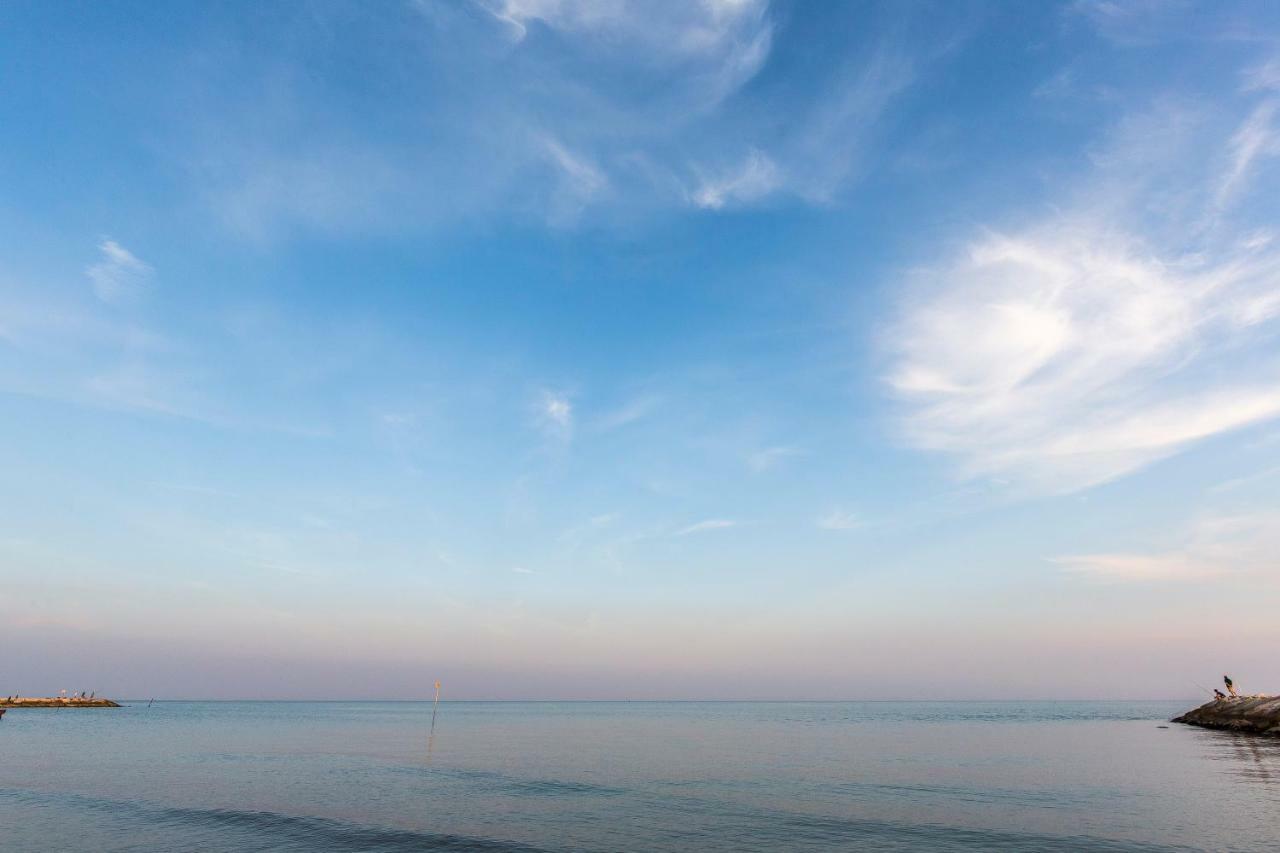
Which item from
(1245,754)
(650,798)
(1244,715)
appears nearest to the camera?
(650,798)

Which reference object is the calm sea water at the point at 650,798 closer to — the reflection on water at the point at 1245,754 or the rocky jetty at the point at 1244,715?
the reflection on water at the point at 1245,754

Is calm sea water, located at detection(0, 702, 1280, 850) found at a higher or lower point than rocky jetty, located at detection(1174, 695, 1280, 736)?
lower

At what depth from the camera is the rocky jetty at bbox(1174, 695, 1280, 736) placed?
7350 cm

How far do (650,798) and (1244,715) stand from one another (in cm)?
7930

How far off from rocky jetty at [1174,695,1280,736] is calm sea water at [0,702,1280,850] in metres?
5.72

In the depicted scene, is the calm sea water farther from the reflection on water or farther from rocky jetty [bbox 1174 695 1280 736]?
rocky jetty [bbox 1174 695 1280 736]

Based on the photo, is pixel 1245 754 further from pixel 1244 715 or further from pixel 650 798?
pixel 650 798

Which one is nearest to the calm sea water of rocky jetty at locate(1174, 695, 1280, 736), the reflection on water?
the reflection on water

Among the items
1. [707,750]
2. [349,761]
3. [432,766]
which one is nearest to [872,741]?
[707,750]

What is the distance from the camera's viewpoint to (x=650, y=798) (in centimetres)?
4178

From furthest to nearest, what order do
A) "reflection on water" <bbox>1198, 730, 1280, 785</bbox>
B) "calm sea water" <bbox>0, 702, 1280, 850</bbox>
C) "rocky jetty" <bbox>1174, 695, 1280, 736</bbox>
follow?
"rocky jetty" <bbox>1174, 695, 1280, 736</bbox>
"reflection on water" <bbox>1198, 730, 1280, 785</bbox>
"calm sea water" <bbox>0, 702, 1280, 850</bbox>

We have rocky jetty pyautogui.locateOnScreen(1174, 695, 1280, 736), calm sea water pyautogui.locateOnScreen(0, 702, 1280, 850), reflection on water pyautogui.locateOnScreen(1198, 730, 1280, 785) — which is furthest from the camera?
rocky jetty pyautogui.locateOnScreen(1174, 695, 1280, 736)

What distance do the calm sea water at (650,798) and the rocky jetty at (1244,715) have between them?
572 centimetres

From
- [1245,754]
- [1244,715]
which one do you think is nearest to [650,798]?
[1245,754]
